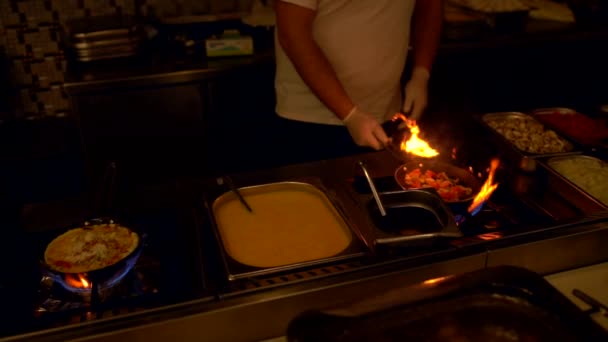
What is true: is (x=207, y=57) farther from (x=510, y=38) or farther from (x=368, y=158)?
(x=510, y=38)

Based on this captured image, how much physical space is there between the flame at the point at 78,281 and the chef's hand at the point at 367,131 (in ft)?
3.30

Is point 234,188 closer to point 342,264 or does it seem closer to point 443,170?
point 342,264

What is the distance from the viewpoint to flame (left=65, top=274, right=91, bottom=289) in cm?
116

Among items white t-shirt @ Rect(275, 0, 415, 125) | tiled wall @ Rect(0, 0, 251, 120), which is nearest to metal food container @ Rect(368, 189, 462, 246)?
white t-shirt @ Rect(275, 0, 415, 125)

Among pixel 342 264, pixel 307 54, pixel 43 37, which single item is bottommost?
pixel 342 264

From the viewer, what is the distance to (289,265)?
1.26 metres

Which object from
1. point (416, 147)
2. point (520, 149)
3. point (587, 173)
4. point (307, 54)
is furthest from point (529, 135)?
point (307, 54)

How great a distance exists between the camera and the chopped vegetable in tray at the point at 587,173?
165 centimetres

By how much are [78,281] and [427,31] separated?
174 centimetres

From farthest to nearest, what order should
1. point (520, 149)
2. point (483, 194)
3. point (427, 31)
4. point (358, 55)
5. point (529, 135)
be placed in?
1. point (427, 31)
2. point (358, 55)
3. point (529, 135)
4. point (520, 149)
5. point (483, 194)

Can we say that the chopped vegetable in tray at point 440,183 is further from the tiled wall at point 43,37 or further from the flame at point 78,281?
the tiled wall at point 43,37

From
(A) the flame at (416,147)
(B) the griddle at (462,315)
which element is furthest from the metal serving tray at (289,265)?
(A) the flame at (416,147)

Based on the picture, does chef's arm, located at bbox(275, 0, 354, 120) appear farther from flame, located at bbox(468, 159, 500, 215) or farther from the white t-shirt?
flame, located at bbox(468, 159, 500, 215)

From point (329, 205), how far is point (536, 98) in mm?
2766
